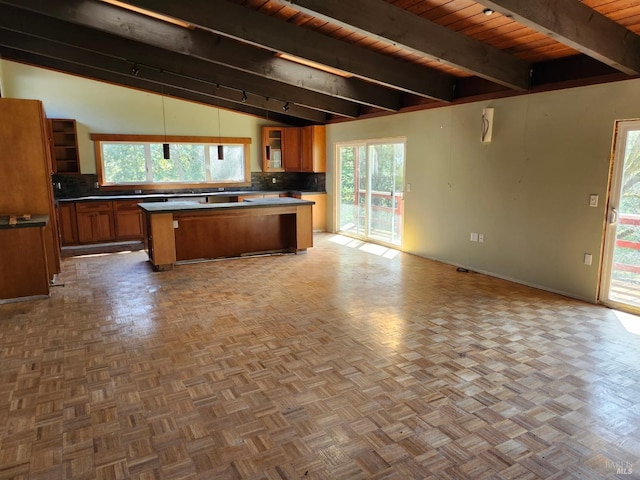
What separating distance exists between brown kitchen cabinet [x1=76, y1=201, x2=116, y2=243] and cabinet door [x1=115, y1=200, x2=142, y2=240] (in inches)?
4.3

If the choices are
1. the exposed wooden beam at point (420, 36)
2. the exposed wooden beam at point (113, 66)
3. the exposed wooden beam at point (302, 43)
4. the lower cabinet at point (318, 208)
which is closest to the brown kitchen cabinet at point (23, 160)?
the exposed wooden beam at point (113, 66)

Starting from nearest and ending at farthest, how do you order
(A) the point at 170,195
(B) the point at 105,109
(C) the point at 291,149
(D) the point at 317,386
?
1. (D) the point at 317,386
2. (B) the point at 105,109
3. (A) the point at 170,195
4. (C) the point at 291,149

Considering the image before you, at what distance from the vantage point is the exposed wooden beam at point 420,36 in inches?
139

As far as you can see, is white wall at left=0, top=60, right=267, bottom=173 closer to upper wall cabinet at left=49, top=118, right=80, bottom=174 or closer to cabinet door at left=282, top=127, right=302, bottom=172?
upper wall cabinet at left=49, top=118, right=80, bottom=174

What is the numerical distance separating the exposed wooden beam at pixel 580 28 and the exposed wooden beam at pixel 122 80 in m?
6.20

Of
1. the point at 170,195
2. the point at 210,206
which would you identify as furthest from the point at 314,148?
the point at 210,206

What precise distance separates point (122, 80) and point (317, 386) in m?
7.02

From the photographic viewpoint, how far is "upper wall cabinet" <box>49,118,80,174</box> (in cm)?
750

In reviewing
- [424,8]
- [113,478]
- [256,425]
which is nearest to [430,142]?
[424,8]

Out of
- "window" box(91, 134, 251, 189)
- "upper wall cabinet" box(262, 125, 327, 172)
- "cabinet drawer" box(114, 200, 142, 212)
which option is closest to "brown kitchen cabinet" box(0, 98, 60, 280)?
"cabinet drawer" box(114, 200, 142, 212)

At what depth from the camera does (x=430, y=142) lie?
6391 mm

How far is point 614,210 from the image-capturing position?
4.27 meters

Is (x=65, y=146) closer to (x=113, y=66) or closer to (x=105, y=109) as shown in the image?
(x=105, y=109)

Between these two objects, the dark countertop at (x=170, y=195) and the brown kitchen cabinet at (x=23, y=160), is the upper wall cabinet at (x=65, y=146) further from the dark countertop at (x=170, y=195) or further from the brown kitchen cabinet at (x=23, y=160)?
the brown kitchen cabinet at (x=23, y=160)
